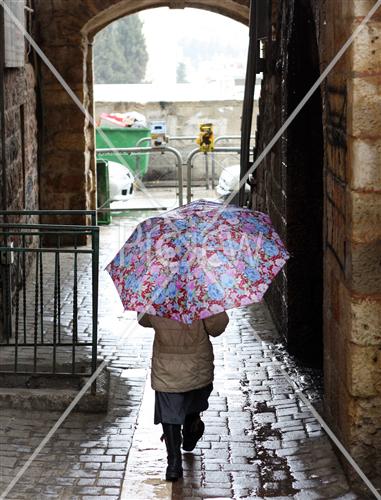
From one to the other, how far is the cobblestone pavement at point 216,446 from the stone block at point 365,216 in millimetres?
1383

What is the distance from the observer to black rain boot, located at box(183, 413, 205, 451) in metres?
6.39

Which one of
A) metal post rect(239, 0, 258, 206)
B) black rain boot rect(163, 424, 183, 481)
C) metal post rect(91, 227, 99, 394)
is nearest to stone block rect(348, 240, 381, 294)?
black rain boot rect(163, 424, 183, 481)

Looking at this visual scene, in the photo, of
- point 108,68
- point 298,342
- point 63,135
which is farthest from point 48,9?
point 108,68

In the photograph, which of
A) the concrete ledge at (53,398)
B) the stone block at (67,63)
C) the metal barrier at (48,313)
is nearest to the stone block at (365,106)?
the metal barrier at (48,313)

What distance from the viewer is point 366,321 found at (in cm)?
583

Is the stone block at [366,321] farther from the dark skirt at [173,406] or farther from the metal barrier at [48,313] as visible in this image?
the metal barrier at [48,313]

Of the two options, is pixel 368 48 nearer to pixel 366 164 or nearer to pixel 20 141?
pixel 366 164

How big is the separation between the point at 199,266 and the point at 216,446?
65.0 inches

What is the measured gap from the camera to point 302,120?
8.65 metres

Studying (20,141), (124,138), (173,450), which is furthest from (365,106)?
(124,138)

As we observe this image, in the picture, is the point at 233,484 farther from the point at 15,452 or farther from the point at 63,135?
the point at 63,135

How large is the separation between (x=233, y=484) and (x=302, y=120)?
3506 millimetres

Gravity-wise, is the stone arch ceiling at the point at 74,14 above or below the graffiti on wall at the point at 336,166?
above

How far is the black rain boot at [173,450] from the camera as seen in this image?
6082mm
